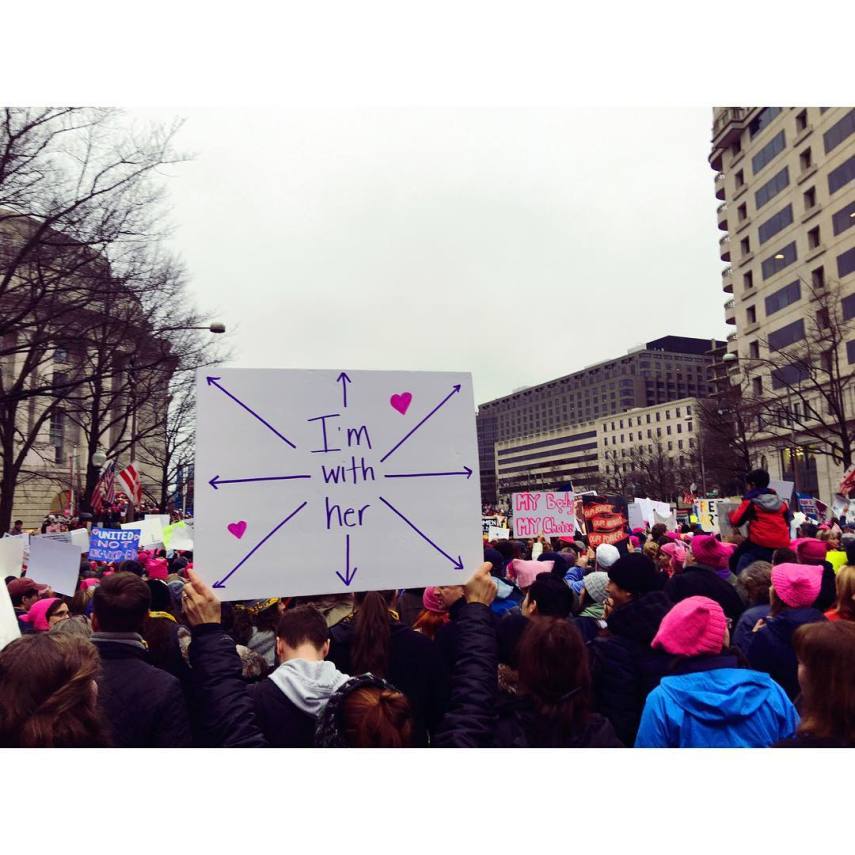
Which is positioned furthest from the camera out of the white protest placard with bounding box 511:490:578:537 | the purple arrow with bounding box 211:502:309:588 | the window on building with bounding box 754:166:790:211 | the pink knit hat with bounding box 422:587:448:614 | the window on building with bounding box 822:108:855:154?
the window on building with bounding box 754:166:790:211

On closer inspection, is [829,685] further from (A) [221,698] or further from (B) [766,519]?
(B) [766,519]

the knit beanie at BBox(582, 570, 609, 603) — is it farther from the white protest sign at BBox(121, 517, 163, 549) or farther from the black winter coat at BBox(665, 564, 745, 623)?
the white protest sign at BBox(121, 517, 163, 549)

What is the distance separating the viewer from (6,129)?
12008 millimetres

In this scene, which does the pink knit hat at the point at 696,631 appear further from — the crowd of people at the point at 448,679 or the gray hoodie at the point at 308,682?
the gray hoodie at the point at 308,682

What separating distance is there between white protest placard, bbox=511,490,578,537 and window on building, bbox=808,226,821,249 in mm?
46265

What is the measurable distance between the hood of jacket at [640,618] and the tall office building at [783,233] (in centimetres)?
4008

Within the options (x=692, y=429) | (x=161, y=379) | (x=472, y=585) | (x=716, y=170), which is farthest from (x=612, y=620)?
(x=692, y=429)

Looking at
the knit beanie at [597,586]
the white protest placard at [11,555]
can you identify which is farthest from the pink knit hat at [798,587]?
the white protest placard at [11,555]

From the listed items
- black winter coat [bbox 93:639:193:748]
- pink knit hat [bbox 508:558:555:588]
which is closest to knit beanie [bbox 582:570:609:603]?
pink knit hat [bbox 508:558:555:588]

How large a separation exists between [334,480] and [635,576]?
2025 millimetres

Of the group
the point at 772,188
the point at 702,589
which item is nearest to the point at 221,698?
the point at 702,589

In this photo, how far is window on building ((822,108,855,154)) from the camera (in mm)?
44938

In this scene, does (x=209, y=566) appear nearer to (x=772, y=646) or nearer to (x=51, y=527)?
(x=772, y=646)

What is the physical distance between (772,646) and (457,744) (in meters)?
2.40
